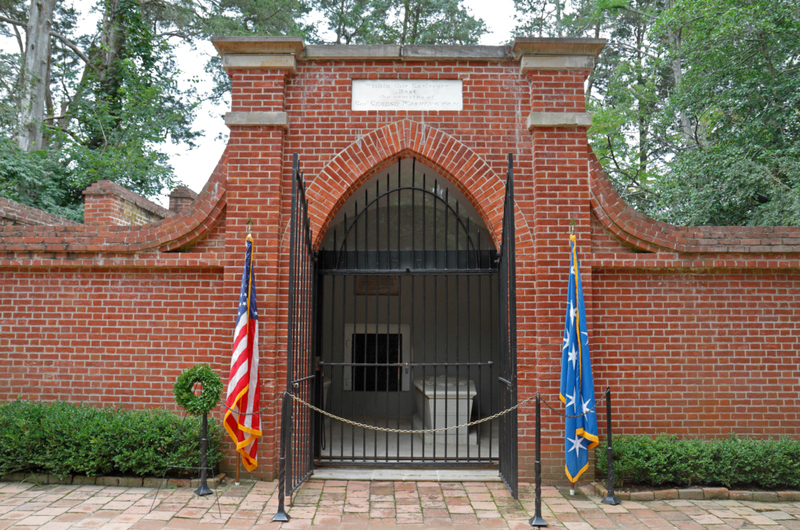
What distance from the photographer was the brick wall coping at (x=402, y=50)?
5883 millimetres

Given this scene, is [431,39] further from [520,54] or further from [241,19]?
[520,54]

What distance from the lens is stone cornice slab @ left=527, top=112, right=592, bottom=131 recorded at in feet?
19.3

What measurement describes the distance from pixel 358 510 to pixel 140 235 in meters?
3.69

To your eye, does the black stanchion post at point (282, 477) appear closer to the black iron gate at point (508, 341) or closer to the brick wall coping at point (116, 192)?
the black iron gate at point (508, 341)

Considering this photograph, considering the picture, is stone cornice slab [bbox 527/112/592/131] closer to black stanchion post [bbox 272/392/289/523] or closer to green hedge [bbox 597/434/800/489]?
green hedge [bbox 597/434/800/489]

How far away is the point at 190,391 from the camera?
5.19m

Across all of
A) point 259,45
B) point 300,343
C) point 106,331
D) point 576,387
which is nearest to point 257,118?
point 259,45

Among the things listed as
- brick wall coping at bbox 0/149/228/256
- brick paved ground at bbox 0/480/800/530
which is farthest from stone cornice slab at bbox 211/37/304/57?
brick paved ground at bbox 0/480/800/530

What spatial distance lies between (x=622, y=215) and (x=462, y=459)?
129 inches

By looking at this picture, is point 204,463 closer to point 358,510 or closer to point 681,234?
point 358,510

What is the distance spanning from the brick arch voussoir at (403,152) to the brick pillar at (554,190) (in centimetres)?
47

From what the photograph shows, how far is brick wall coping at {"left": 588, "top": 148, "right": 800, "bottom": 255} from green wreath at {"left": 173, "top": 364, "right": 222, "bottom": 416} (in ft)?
14.1

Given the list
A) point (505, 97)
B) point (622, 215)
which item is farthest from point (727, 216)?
point (505, 97)

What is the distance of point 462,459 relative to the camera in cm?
645
